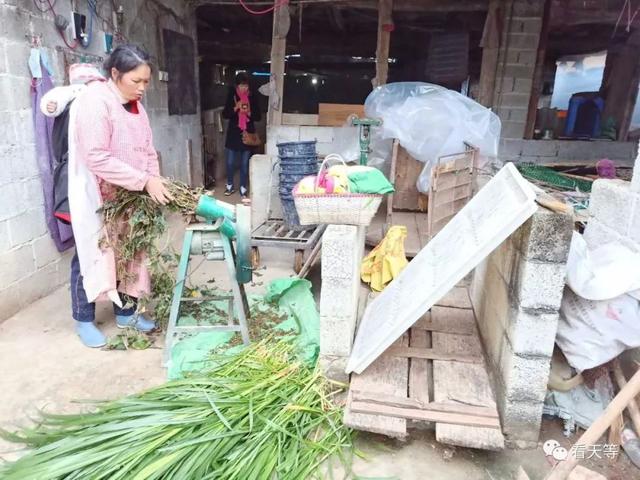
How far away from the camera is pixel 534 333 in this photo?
2.11m

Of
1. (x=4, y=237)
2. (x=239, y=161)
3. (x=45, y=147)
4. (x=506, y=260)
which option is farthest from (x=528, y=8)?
(x=4, y=237)

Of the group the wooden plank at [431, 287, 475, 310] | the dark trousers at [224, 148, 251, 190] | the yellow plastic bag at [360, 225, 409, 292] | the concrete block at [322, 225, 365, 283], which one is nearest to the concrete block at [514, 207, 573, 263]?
the concrete block at [322, 225, 365, 283]

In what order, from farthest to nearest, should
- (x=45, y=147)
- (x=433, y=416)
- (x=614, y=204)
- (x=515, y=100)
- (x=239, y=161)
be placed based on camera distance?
(x=239, y=161), (x=515, y=100), (x=45, y=147), (x=614, y=204), (x=433, y=416)

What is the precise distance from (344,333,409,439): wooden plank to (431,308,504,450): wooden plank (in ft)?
0.53

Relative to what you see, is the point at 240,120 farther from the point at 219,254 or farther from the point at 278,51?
the point at 219,254

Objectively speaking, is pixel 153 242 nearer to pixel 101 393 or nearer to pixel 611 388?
pixel 101 393

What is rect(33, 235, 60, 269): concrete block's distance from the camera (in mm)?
3789

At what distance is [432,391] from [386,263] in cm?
155

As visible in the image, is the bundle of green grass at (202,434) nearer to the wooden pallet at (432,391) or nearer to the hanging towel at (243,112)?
the wooden pallet at (432,391)

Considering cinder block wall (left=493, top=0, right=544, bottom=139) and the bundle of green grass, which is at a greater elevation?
cinder block wall (left=493, top=0, right=544, bottom=139)

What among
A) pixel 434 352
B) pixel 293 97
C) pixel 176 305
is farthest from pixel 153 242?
pixel 293 97

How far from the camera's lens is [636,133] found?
865cm

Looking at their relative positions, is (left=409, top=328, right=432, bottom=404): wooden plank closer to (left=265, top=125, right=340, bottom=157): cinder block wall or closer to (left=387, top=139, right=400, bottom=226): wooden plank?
(left=387, top=139, right=400, bottom=226): wooden plank

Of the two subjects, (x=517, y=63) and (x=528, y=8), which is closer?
(x=528, y=8)
